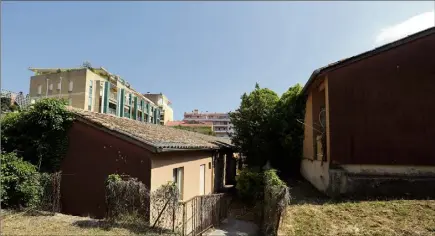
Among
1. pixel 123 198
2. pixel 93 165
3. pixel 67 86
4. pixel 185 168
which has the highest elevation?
pixel 67 86

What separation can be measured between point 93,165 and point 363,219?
8.77 metres

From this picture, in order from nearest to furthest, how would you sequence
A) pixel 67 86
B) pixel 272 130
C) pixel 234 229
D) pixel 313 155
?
1. pixel 234 229
2. pixel 313 155
3. pixel 272 130
4. pixel 67 86

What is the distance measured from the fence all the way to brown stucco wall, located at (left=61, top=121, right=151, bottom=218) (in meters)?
1.63

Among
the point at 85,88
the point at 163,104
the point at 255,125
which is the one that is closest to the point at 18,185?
the point at 255,125

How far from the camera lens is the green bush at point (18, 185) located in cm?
907

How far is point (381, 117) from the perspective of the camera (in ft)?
38.7

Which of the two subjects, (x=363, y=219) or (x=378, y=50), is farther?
(x=378, y=50)

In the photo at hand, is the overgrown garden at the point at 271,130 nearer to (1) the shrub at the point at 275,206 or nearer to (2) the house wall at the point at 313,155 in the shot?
(2) the house wall at the point at 313,155

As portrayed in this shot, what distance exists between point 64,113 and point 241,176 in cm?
936

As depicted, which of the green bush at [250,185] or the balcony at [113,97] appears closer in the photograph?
the green bush at [250,185]

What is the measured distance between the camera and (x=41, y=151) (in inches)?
410

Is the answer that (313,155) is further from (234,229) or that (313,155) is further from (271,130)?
(234,229)

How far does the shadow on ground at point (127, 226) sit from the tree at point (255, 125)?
40.7ft

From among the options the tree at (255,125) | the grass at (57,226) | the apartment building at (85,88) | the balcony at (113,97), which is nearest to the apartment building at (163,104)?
the apartment building at (85,88)
